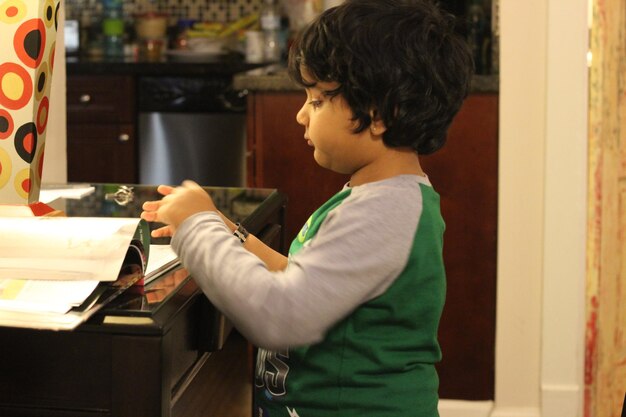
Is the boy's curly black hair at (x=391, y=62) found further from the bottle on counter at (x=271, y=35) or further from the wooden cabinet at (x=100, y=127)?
the bottle on counter at (x=271, y=35)

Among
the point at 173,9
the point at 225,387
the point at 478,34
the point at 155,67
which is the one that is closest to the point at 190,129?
the point at 155,67

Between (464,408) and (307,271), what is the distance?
5.71 ft

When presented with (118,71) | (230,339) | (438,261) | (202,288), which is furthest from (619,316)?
(118,71)

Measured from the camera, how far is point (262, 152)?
102 inches

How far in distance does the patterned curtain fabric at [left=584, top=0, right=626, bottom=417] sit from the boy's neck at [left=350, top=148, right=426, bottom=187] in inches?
54.9

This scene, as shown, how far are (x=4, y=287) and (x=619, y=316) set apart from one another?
178 cm

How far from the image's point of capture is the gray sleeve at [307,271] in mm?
934

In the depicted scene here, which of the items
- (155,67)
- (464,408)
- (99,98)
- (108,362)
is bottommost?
(464,408)

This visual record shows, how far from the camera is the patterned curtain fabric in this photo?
234cm

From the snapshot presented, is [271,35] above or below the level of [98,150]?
above

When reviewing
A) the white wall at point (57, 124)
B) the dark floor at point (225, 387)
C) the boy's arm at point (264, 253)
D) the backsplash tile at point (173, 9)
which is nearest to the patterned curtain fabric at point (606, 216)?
the dark floor at point (225, 387)

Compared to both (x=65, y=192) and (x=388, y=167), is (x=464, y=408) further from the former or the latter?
(x=388, y=167)

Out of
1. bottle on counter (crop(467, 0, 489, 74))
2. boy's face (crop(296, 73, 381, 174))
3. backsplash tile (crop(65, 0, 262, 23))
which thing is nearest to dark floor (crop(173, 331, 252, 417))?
boy's face (crop(296, 73, 381, 174))

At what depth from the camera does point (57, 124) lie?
2.23 meters
